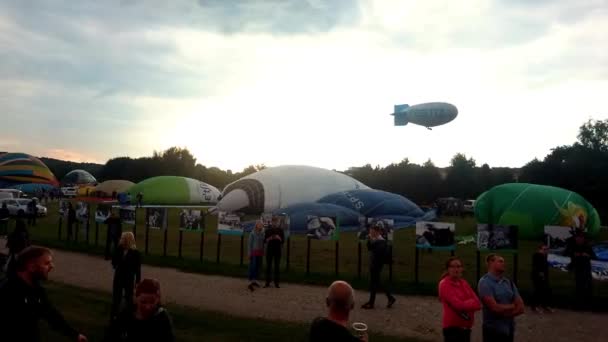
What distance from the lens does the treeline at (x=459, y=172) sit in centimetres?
4381

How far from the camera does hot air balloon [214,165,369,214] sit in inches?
1564

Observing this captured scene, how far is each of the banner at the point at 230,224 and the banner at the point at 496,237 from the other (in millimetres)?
7498

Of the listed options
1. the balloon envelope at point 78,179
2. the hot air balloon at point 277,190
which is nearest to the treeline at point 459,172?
the balloon envelope at point 78,179

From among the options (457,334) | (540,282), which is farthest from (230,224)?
(457,334)

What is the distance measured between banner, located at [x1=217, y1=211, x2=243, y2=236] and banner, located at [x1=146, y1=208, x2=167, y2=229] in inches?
102

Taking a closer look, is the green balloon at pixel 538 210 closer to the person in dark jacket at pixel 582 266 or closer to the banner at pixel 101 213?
the person in dark jacket at pixel 582 266

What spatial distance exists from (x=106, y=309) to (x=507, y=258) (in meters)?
15.2

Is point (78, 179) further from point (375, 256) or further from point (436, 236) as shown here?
point (375, 256)

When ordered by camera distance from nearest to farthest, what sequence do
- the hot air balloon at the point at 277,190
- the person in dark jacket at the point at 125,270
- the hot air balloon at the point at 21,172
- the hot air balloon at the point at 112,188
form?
1. the person in dark jacket at the point at 125,270
2. the hot air balloon at the point at 277,190
3. the hot air balloon at the point at 21,172
4. the hot air balloon at the point at 112,188

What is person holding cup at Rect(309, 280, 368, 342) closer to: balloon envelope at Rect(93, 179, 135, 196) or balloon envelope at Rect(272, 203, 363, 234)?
balloon envelope at Rect(272, 203, 363, 234)

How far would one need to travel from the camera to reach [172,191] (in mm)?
62344

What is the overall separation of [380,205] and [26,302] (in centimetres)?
3068

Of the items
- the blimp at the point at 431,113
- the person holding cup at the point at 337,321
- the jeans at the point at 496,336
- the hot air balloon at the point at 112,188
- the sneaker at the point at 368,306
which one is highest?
the blimp at the point at 431,113

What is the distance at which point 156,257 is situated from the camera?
17516mm
